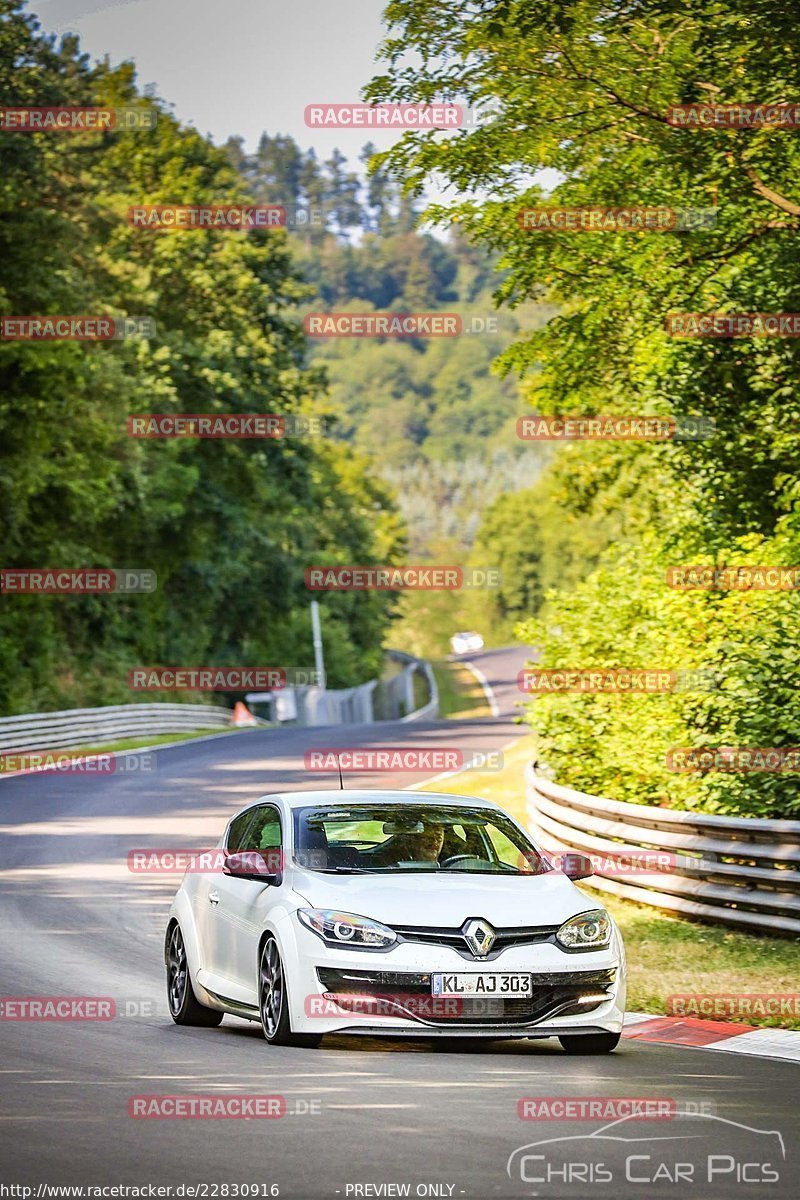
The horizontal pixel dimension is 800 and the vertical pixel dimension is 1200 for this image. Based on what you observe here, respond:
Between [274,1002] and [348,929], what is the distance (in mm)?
697

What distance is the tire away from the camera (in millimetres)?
9336

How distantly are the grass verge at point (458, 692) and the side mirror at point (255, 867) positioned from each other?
84.5 metres

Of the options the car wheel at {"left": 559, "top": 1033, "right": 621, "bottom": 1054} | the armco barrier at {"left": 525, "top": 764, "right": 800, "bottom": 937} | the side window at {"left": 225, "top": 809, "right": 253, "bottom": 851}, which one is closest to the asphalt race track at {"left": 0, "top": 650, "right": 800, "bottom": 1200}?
the car wheel at {"left": 559, "top": 1033, "right": 621, "bottom": 1054}

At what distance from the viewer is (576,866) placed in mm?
10281

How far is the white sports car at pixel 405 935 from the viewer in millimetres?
9094

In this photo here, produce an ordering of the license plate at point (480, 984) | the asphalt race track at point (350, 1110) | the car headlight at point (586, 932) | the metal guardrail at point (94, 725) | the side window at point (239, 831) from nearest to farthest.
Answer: the asphalt race track at point (350, 1110), the license plate at point (480, 984), the car headlight at point (586, 932), the side window at point (239, 831), the metal guardrail at point (94, 725)

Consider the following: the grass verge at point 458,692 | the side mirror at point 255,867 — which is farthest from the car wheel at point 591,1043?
the grass verge at point 458,692

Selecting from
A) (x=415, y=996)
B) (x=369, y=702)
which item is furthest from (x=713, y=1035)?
(x=369, y=702)

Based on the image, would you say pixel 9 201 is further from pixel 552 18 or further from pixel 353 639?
pixel 353 639

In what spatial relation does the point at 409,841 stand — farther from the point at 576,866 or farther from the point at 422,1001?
the point at 422,1001

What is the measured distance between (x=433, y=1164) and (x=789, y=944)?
765 centimetres

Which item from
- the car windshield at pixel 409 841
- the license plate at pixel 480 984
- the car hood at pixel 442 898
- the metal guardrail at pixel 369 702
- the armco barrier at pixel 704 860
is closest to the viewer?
the license plate at pixel 480 984

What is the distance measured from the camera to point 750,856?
13625 millimetres

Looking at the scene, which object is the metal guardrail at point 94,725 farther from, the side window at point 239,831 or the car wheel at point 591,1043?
the car wheel at point 591,1043
